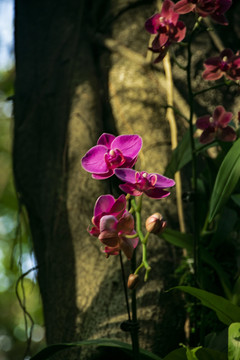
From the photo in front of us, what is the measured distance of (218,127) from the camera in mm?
870

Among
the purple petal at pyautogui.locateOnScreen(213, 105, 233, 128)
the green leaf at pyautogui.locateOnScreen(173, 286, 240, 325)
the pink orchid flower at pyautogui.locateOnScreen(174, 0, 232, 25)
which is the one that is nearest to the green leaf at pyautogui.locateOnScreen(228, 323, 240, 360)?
the green leaf at pyautogui.locateOnScreen(173, 286, 240, 325)

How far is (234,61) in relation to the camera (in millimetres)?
834

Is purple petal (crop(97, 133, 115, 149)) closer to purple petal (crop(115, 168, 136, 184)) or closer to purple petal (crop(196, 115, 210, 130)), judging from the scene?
purple petal (crop(115, 168, 136, 184))

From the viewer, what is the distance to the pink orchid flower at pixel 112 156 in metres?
0.61

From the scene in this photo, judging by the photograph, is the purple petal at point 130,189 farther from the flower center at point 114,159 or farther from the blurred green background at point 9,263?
the blurred green background at point 9,263

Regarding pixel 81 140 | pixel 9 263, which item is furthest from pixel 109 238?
pixel 9 263

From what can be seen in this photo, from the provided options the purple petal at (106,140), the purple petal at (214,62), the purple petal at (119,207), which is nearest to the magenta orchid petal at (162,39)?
the purple petal at (214,62)

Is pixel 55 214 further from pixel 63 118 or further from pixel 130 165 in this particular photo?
pixel 130 165

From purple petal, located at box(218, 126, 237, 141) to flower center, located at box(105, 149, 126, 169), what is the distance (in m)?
0.33

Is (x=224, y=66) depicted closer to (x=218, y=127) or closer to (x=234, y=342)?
(x=218, y=127)

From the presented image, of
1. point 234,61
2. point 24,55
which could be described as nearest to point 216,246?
point 234,61

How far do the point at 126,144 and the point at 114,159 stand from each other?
0.10 feet

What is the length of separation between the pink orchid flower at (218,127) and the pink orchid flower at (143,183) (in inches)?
12.6

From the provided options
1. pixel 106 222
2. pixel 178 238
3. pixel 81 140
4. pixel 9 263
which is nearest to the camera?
pixel 106 222
